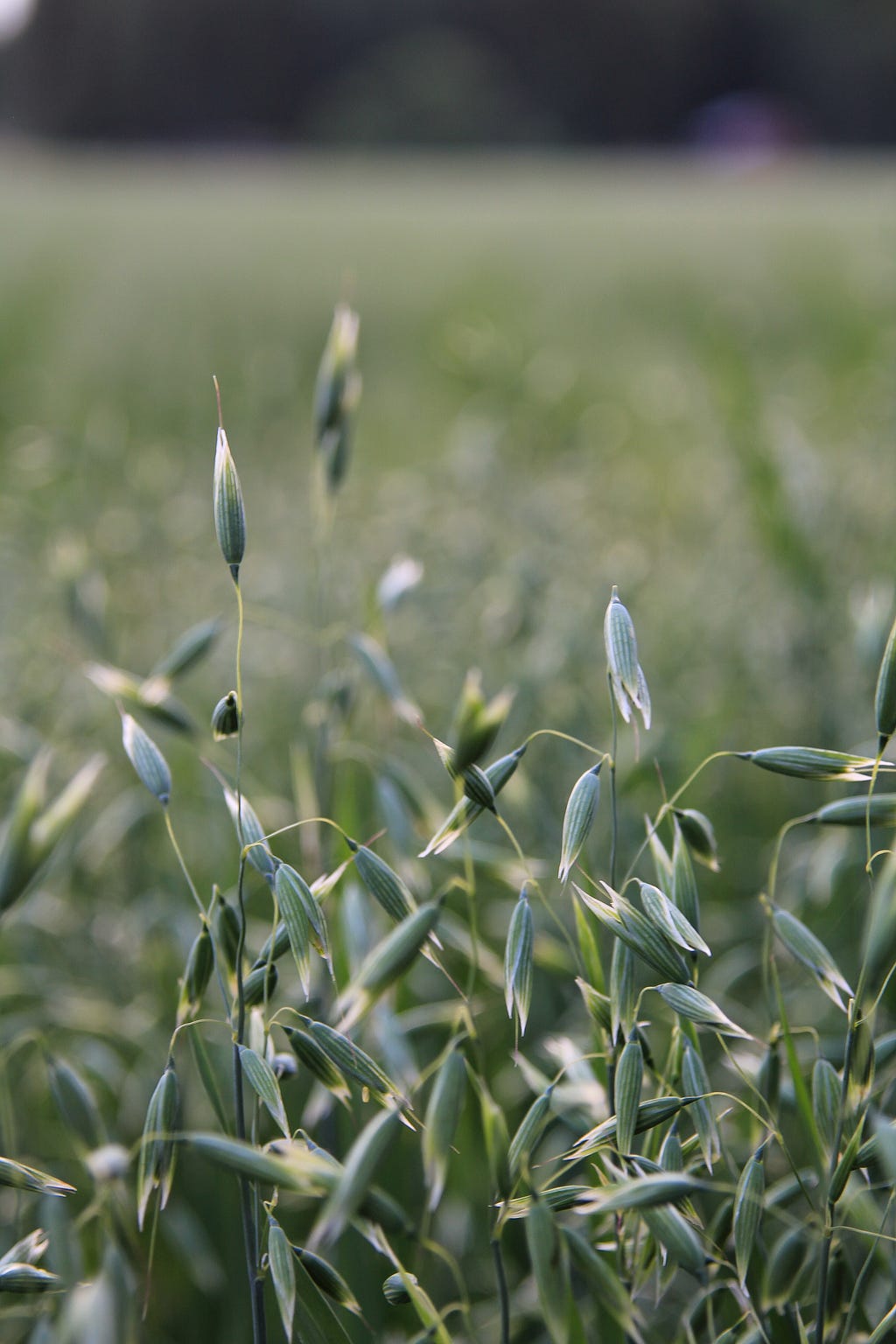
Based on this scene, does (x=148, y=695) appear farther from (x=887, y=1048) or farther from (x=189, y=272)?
(x=189, y=272)

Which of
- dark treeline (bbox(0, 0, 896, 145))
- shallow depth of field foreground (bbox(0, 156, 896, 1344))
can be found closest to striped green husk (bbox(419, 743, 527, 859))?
shallow depth of field foreground (bbox(0, 156, 896, 1344))

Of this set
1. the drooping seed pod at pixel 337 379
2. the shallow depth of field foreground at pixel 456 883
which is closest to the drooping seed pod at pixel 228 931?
the shallow depth of field foreground at pixel 456 883

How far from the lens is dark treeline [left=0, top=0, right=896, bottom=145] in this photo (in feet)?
68.1

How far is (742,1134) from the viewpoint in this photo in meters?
0.59

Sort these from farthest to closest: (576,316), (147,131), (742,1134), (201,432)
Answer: (147,131) → (576,316) → (201,432) → (742,1134)

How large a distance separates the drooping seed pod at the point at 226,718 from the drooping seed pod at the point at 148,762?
0.02m

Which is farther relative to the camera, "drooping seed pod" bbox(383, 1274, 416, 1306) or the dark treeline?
the dark treeline

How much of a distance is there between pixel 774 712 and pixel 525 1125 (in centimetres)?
74

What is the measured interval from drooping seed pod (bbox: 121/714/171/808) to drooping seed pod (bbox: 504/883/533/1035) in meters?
0.11

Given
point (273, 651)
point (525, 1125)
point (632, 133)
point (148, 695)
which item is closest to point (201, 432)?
point (273, 651)

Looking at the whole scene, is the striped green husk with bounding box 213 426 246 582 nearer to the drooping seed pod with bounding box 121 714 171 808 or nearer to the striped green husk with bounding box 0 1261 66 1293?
the drooping seed pod with bounding box 121 714 171 808

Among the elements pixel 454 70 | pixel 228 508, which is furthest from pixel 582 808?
pixel 454 70

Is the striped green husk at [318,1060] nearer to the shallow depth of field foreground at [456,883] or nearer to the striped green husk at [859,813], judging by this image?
the shallow depth of field foreground at [456,883]

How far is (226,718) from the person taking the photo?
33 cm
